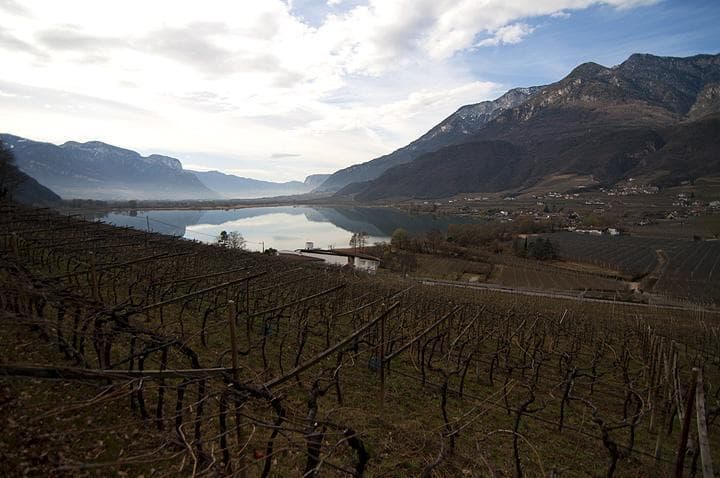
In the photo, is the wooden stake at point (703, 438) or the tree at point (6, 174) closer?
the wooden stake at point (703, 438)

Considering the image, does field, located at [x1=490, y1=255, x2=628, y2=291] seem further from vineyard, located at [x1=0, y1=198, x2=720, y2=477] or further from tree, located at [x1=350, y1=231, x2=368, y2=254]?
vineyard, located at [x1=0, y1=198, x2=720, y2=477]

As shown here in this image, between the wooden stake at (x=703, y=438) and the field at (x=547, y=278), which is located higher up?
the wooden stake at (x=703, y=438)

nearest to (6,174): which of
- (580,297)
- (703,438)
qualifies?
(703,438)

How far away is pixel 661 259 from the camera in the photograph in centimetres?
5819

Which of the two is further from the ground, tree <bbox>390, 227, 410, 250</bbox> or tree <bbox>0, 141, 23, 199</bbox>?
tree <bbox>0, 141, 23, 199</bbox>

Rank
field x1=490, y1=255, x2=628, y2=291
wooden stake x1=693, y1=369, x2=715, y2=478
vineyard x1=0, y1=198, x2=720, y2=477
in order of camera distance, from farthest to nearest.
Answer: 1. field x1=490, y1=255, x2=628, y2=291
2. vineyard x1=0, y1=198, x2=720, y2=477
3. wooden stake x1=693, y1=369, x2=715, y2=478

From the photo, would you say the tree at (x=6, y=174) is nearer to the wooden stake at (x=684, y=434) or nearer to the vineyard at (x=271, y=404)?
the vineyard at (x=271, y=404)

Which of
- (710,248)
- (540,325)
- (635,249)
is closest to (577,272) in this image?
(635,249)

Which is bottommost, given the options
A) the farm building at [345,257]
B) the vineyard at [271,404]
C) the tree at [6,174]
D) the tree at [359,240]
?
the farm building at [345,257]

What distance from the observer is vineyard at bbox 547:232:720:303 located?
43469 millimetres

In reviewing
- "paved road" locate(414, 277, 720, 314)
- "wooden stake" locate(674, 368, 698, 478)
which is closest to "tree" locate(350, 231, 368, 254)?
"paved road" locate(414, 277, 720, 314)

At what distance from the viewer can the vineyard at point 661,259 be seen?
1711 inches

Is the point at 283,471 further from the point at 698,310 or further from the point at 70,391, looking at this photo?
the point at 698,310

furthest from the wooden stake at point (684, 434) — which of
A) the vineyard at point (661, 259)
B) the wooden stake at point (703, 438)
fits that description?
the vineyard at point (661, 259)
